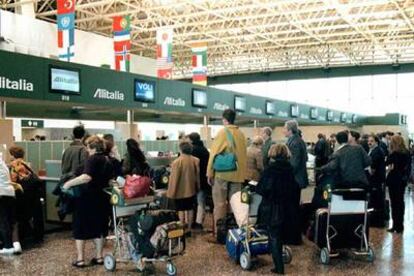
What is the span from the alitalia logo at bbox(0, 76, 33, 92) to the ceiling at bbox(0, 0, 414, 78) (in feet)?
33.0

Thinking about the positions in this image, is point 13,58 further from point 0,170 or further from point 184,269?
point 184,269

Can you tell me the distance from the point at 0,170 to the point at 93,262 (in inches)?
57.4

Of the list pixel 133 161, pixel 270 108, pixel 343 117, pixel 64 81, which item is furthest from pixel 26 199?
pixel 343 117

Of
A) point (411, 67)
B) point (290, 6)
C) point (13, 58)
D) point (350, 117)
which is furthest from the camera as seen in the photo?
point (411, 67)

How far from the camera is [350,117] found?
2119cm

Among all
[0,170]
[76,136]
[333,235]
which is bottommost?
[333,235]

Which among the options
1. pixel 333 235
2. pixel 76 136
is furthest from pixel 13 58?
pixel 333 235

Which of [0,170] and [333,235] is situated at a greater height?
[0,170]

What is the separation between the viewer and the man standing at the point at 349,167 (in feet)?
16.4

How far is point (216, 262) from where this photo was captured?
476 centimetres

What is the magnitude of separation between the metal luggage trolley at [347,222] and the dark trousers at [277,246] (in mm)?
620

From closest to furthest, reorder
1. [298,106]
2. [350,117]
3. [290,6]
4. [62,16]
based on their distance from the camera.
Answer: [62,16] → [298,106] → [290,6] → [350,117]

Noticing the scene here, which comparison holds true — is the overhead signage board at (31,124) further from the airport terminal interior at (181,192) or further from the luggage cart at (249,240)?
the luggage cart at (249,240)

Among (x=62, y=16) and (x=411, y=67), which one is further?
(x=411, y=67)
